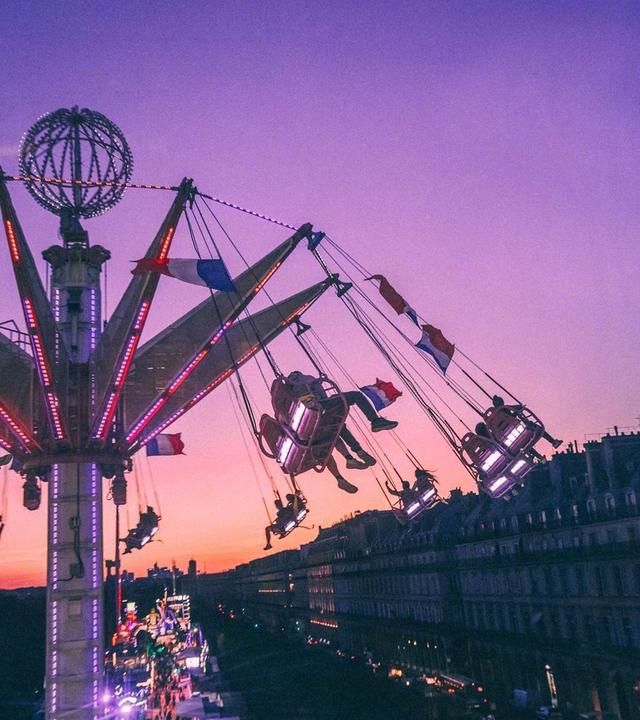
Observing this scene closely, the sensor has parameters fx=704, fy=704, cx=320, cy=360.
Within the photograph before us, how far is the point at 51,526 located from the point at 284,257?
9.95 m

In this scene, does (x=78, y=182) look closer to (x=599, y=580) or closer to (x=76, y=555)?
(x=76, y=555)

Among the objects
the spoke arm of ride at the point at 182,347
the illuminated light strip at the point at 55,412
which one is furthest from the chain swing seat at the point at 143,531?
the illuminated light strip at the point at 55,412

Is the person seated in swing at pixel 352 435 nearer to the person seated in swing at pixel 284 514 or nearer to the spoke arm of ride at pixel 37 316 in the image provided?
the person seated in swing at pixel 284 514

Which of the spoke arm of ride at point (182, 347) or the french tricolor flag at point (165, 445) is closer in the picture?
the spoke arm of ride at point (182, 347)

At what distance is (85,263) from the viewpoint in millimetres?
21609

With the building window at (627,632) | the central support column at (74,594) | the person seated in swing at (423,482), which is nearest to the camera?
the person seated in swing at (423,482)

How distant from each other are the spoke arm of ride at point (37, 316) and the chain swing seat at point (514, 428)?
1104cm

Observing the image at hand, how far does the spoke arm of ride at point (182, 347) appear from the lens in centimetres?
1959

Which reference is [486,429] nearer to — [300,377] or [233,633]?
[300,377]

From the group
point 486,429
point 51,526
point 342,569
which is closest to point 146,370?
point 51,526

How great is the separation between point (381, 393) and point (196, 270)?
5.60 metres

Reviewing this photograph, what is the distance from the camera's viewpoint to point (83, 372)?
20.3 metres

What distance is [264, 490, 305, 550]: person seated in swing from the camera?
16344mm

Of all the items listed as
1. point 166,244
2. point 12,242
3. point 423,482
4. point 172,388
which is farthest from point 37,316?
point 423,482
